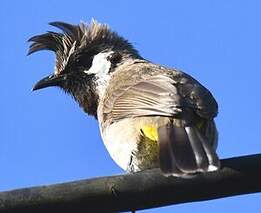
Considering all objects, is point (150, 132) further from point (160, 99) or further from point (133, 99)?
point (133, 99)

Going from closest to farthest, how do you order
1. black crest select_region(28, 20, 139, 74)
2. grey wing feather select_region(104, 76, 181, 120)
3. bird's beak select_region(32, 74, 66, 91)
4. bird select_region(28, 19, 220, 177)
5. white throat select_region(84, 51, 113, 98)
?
bird select_region(28, 19, 220, 177), grey wing feather select_region(104, 76, 181, 120), white throat select_region(84, 51, 113, 98), bird's beak select_region(32, 74, 66, 91), black crest select_region(28, 20, 139, 74)

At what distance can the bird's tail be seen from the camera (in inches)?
121

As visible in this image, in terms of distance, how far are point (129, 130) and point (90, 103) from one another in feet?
5.71

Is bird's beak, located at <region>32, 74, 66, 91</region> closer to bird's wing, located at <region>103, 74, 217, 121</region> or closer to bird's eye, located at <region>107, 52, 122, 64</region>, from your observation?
bird's eye, located at <region>107, 52, 122, 64</region>

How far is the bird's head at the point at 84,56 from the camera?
689 cm

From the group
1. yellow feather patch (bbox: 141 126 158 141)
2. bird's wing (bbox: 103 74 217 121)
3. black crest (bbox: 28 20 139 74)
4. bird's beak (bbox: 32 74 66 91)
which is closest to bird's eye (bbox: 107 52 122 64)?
black crest (bbox: 28 20 139 74)

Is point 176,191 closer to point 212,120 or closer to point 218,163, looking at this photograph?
point 218,163

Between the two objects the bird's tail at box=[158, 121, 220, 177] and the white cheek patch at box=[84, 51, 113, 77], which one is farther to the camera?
the white cheek patch at box=[84, 51, 113, 77]

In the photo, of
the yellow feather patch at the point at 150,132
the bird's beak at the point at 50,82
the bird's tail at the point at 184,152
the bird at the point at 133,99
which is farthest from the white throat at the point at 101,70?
the bird's tail at the point at 184,152

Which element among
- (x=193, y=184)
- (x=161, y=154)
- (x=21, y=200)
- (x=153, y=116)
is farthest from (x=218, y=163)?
(x=153, y=116)

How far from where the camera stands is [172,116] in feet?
15.2

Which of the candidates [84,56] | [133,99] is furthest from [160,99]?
[84,56]

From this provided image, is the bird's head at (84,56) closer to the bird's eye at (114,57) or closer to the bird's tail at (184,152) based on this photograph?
the bird's eye at (114,57)

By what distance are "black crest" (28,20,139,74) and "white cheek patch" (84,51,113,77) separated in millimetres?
105
